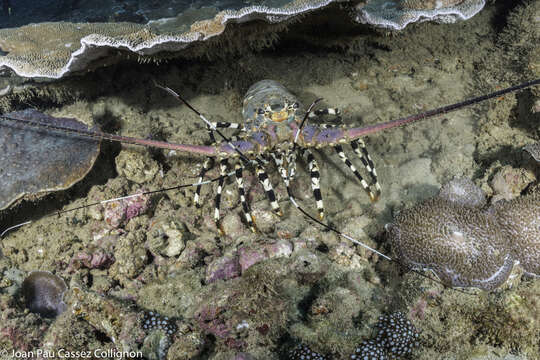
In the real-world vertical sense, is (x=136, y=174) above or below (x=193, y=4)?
below

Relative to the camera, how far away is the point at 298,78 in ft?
14.7

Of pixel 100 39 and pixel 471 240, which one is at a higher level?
pixel 100 39

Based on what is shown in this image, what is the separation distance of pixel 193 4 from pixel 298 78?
1.66 meters

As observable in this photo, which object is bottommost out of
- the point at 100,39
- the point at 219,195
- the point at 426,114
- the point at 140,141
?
the point at 219,195

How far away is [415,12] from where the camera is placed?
2980mm

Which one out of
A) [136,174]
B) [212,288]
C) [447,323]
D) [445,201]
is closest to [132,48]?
[136,174]

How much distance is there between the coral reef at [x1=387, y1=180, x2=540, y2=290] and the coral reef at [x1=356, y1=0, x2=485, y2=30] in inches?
69.2

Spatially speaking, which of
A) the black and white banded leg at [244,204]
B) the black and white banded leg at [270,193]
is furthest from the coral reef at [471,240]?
the black and white banded leg at [244,204]

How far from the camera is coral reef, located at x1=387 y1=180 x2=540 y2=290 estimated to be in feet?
6.61

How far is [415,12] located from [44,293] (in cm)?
425

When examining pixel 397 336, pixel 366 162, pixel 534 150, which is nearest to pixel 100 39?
pixel 366 162

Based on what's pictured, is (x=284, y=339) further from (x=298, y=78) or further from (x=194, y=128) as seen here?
(x=298, y=78)

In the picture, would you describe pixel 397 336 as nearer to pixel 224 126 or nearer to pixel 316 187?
pixel 316 187

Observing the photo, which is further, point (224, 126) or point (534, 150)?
point (224, 126)
